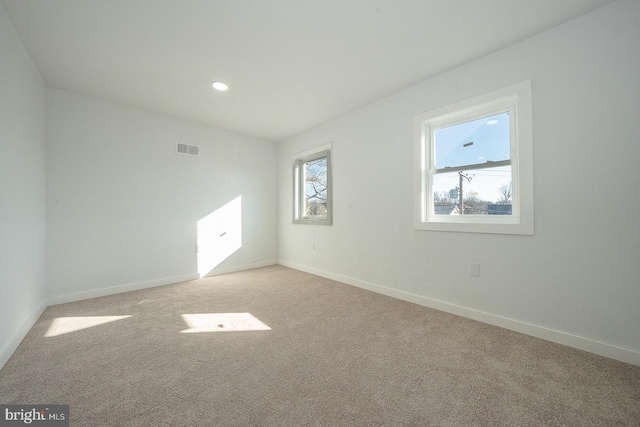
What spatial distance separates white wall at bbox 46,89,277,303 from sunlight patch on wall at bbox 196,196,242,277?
0.32 feet

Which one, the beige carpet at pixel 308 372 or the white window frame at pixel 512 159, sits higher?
the white window frame at pixel 512 159

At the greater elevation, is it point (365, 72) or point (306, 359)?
point (365, 72)

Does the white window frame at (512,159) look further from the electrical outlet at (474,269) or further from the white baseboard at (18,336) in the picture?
the white baseboard at (18,336)

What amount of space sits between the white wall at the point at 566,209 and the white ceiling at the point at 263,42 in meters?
0.23

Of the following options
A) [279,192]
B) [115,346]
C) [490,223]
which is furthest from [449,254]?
[279,192]

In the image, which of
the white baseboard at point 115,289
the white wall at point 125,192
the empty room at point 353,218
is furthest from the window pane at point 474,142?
the white baseboard at point 115,289

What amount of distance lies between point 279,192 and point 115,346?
3603mm

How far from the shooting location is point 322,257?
4.19 metres

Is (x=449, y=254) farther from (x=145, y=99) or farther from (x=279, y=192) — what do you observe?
(x=145, y=99)

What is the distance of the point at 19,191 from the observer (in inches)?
84.5

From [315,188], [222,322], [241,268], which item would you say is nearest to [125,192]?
[241,268]

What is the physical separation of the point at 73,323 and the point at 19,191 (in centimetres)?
130

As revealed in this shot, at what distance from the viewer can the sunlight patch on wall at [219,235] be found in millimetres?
4152

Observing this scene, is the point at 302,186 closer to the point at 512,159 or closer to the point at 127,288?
the point at 127,288
